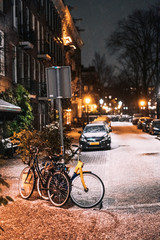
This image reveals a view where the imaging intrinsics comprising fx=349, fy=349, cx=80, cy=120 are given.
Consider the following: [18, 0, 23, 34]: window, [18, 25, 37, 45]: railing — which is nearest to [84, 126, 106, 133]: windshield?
[18, 25, 37, 45]: railing

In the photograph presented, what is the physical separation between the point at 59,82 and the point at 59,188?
2.46 metres

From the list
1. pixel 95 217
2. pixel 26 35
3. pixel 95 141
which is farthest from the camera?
pixel 26 35

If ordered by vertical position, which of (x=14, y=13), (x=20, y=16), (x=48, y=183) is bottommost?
(x=48, y=183)

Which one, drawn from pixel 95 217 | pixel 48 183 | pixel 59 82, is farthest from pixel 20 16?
pixel 95 217

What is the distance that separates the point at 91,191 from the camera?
7.12 metres

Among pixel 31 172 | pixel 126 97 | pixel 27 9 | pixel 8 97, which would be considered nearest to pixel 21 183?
pixel 31 172

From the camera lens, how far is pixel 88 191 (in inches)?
284

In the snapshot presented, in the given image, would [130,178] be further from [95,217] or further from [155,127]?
[155,127]

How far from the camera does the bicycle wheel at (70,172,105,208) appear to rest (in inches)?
279

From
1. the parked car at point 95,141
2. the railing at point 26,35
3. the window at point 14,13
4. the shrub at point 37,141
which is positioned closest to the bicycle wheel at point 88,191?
the shrub at point 37,141

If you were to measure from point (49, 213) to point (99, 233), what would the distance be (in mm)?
1528

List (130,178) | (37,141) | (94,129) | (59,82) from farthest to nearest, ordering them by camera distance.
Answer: (94,129) → (130,178) → (37,141) → (59,82)

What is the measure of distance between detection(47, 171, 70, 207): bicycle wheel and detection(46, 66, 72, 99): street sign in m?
1.90

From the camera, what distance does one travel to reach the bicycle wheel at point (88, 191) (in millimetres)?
7090
